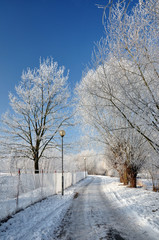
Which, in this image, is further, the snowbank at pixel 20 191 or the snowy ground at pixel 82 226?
the snowbank at pixel 20 191

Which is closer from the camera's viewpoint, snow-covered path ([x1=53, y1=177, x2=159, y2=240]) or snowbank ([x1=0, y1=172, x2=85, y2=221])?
snow-covered path ([x1=53, y1=177, x2=159, y2=240])

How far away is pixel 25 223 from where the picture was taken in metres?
4.89

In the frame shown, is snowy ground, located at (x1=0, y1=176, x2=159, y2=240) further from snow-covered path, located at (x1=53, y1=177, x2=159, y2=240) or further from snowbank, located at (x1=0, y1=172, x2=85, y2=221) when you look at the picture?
snowbank, located at (x1=0, y1=172, x2=85, y2=221)

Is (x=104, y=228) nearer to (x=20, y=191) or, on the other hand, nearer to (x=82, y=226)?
(x=82, y=226)

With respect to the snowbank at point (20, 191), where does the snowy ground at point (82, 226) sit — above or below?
below

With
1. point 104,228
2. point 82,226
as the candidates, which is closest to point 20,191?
point 82,226

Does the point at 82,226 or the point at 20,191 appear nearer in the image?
the point at 82,226

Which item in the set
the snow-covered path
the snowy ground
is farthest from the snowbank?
the snow-covered path

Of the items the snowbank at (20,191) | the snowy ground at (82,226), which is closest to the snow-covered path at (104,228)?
the snowy ground at (82,226)

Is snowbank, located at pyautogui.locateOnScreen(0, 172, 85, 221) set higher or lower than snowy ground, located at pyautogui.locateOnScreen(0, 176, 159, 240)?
higher

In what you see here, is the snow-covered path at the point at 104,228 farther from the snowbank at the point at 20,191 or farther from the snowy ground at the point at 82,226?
the snowbank at the point at 20,191

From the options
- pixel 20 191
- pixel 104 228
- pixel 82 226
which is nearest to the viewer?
pixel 104 228

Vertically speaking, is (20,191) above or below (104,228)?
above

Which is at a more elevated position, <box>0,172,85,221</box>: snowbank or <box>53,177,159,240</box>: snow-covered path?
<box>0,172,85,221</box>: snowbank
